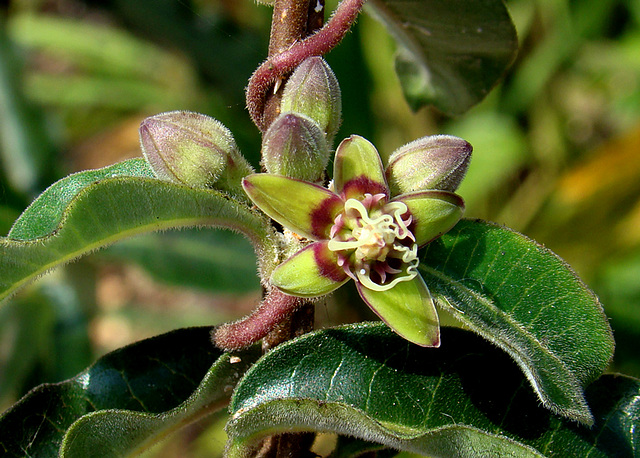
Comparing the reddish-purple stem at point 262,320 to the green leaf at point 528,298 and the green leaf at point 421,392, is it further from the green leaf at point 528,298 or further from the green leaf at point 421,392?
the green leaf at point 528,298

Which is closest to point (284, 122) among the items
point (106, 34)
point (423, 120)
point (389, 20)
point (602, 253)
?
point (389, 20)

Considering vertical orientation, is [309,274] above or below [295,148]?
below

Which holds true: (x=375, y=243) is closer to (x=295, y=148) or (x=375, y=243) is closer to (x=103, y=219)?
(x=295, y=148)

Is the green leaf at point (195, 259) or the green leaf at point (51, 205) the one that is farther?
the green leaf at point (195, 259)

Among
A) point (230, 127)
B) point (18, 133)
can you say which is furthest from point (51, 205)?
point (230, 127)

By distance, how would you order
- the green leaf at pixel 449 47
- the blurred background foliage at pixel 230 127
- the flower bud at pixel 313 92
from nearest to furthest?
the flower bud at pixel 313 92
the green leaf at pixel 449 47
the blurred background foliage at pixel 230 127

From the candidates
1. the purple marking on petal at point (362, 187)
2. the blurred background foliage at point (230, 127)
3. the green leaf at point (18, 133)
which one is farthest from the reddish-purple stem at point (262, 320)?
the green leaf at point (18, 133)

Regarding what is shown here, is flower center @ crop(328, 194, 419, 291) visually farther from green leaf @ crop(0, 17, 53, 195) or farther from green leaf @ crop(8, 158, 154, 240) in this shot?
green leaf @ crop(0, 17, 53, 195)

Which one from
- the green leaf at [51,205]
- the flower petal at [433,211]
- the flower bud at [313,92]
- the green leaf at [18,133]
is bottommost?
the green leaf at [18,133]
